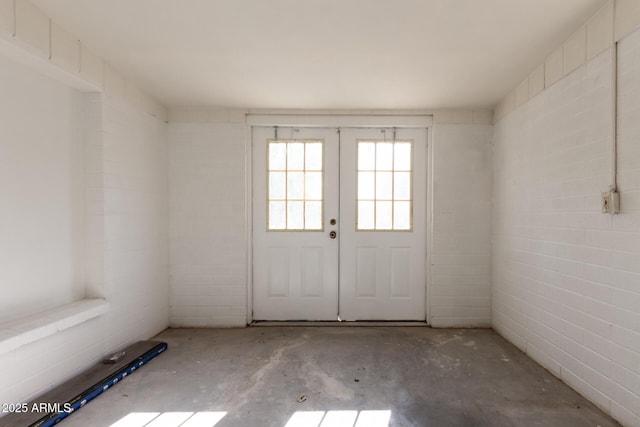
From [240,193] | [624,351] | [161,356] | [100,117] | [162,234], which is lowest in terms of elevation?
[161,356]

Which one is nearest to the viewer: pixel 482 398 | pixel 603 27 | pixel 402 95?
pixel 603 27

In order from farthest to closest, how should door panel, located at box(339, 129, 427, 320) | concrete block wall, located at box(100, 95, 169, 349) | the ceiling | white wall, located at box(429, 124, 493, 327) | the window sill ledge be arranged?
door panel, located at box(339, 129, 427, 320) → white wall, located at box(429, 124, 493, 327) → concrete block wall, located at box(100, 95, 169, 349) → the ceiling → the window sill ledge

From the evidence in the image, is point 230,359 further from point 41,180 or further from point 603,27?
point 603,27

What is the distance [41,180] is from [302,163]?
7.55 feet

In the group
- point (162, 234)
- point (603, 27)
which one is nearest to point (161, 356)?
point (162, 234)

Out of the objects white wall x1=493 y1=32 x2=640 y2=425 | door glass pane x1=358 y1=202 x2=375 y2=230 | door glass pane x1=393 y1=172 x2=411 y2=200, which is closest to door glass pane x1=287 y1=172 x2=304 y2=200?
door glass pane x1=358 y1=202 x2=375 y2=230

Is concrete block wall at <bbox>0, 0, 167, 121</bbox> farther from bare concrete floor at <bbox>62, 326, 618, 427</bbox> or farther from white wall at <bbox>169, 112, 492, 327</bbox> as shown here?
bare concrete floor at <bbox>62, 326, 618, 427</bbox>

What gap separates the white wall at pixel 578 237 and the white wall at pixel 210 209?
2.85 meters

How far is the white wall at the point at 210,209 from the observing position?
347cm

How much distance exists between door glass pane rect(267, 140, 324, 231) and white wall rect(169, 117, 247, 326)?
0.36 m

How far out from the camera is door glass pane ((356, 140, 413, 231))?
355 centimetres

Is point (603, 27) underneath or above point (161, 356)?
above

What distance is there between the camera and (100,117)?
2.50 meters

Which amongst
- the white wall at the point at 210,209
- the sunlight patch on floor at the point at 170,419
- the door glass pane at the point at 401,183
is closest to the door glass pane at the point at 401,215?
the door glass pane at the point at 401,183
